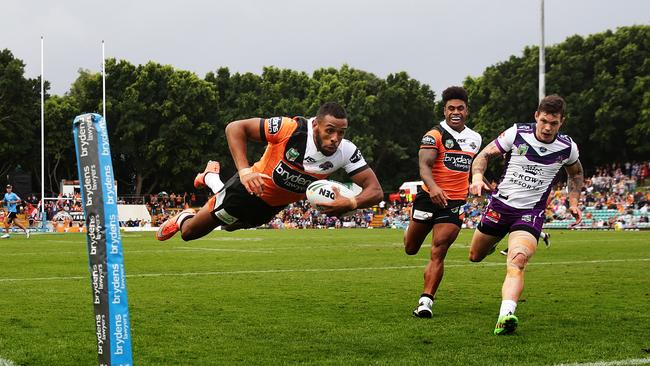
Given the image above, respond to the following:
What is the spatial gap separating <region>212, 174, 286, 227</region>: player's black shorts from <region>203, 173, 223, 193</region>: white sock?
67 cm

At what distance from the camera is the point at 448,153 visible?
440 inches

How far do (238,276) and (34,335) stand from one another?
7.83 m

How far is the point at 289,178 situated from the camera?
902cm

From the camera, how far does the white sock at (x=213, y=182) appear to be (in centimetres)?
1073

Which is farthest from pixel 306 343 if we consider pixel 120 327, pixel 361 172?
pixel 120 327

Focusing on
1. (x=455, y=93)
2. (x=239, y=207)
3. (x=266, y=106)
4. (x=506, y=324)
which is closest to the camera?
(x=506, y=324)

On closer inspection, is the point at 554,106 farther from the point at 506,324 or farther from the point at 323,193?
the point at 323,193

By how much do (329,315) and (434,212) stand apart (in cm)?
209

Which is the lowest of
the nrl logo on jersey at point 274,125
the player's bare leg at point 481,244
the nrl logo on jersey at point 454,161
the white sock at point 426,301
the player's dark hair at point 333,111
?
the white sock at point 426,301

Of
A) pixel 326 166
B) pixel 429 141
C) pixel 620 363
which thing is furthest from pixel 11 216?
pixel 620 363

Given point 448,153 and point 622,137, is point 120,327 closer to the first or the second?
point 448,153

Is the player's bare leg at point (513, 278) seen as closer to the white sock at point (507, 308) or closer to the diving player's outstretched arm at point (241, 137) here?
the white sock at point (507, 308)

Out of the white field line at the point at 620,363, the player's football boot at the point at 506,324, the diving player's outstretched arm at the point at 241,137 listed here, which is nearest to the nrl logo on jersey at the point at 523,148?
the player's football boot at the point at 506,324

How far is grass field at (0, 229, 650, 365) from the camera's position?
751cm
